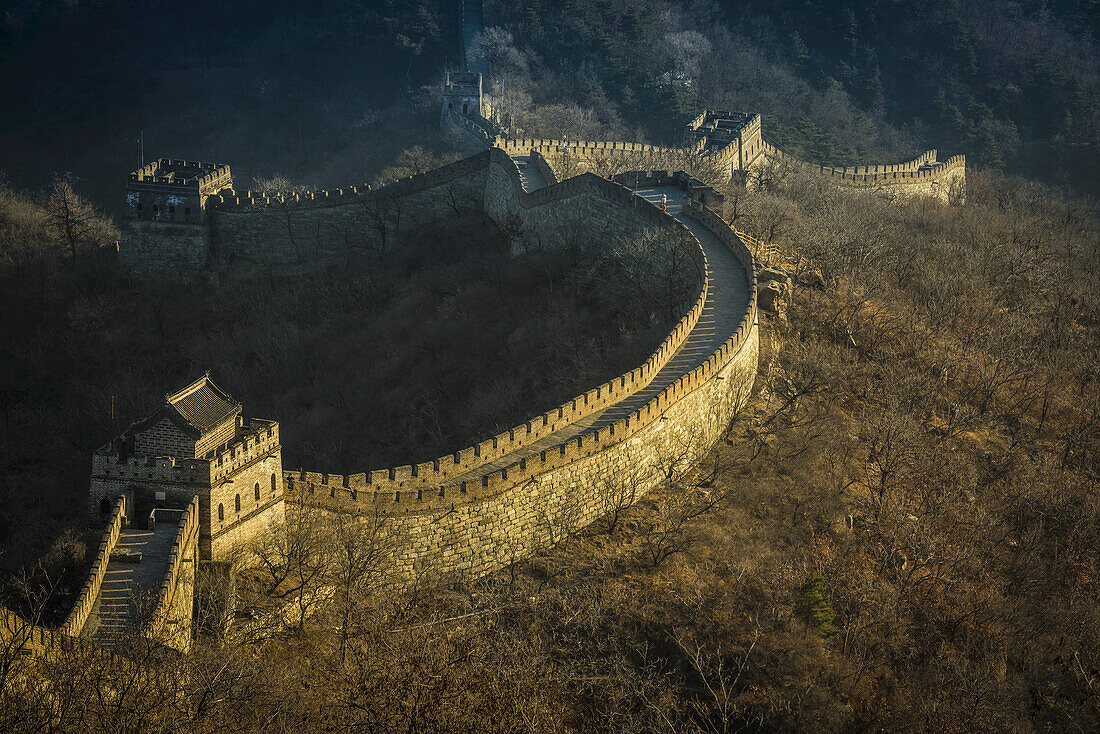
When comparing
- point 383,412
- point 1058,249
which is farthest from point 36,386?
point 1058,249

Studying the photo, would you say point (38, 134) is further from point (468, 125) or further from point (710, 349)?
point (710, 349)

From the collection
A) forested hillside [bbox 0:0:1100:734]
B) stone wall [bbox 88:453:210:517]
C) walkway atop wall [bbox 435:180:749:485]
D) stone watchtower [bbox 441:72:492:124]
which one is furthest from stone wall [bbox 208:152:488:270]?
stone wall [bbox 88:453:210:517]

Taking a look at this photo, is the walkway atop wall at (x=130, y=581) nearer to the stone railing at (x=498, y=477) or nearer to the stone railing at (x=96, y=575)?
the stone railing at (x=96, y=575)

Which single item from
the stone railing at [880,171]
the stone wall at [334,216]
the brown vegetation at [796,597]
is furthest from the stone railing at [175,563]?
the stone railing at [880,171]

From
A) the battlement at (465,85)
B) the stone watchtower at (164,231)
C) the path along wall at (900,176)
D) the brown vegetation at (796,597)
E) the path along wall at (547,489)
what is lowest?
the path along wall at (900,176)

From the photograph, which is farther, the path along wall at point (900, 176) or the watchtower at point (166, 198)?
the path along wall at point (900, 176)

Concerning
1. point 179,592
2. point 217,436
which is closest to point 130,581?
point 179,592
